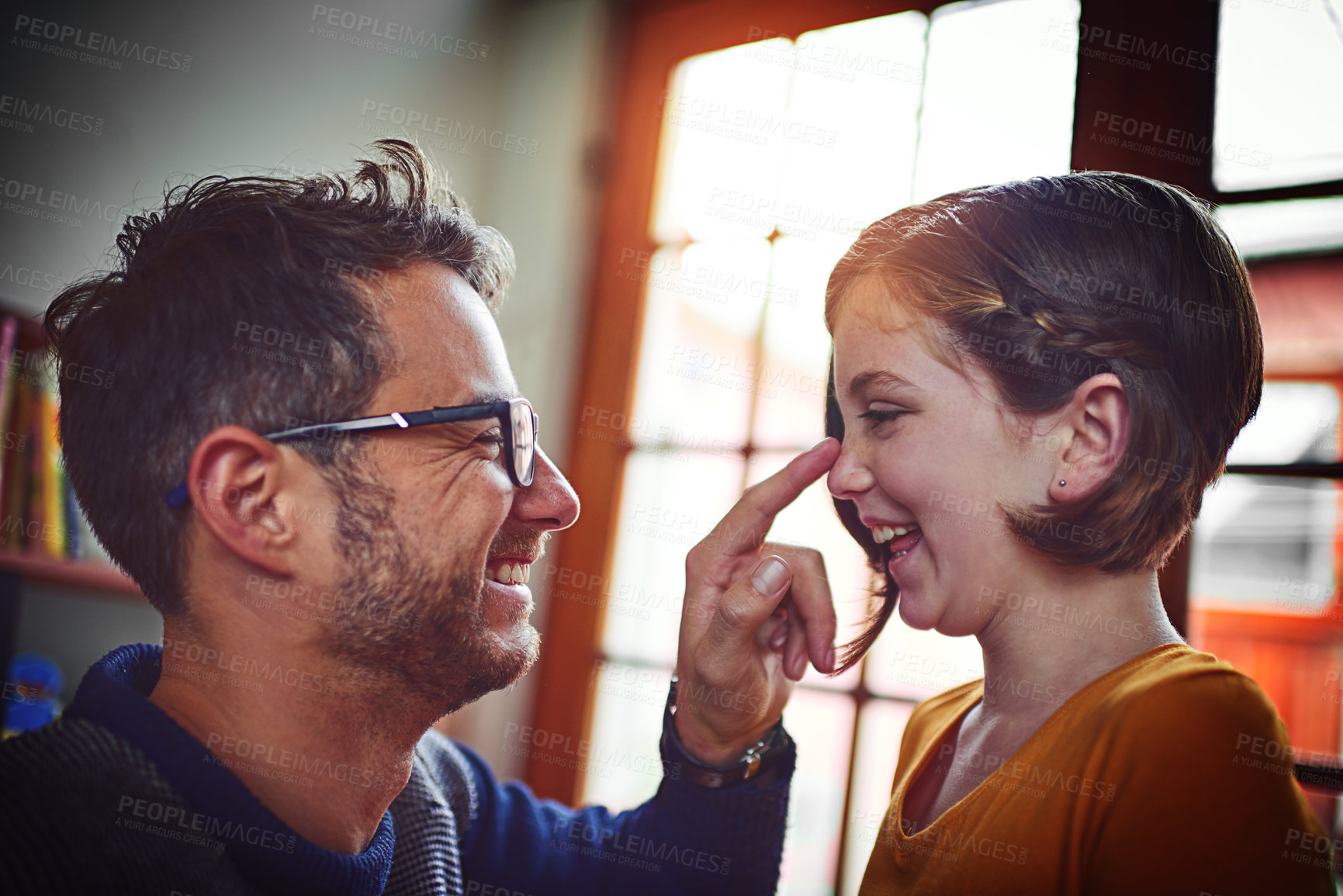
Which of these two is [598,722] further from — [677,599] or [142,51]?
[142,51]

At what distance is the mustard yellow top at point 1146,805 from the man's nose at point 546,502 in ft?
2.37

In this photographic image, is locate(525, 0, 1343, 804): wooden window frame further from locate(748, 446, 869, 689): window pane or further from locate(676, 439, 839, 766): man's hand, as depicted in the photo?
locate(676, 439, 839, 766): man's hand

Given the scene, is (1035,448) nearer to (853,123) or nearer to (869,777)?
(869,777)

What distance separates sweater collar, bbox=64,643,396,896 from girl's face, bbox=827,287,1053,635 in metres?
0.89

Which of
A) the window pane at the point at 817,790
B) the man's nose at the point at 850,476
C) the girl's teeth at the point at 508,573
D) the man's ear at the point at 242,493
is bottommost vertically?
the window pane at the point at 817,790

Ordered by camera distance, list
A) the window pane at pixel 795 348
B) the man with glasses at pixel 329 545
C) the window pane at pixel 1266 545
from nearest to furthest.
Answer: the man with glasses at pixel 329 545 → the window pane at pixel 1266 545 → the window pane at pixel 795 348

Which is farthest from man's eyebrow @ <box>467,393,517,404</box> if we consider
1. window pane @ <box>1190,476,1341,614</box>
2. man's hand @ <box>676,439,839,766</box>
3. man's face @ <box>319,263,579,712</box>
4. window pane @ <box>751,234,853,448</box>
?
window pane @ <box>1190,476,1341,614</box>

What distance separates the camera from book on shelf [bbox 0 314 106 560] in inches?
67.6

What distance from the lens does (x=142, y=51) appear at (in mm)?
2062

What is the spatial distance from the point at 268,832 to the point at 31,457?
1.06m

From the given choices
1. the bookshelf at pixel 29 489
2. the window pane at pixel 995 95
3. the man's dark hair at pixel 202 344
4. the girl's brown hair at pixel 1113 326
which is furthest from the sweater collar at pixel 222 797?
the window pane at pixel 995 95

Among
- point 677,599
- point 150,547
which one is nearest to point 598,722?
point 677,599

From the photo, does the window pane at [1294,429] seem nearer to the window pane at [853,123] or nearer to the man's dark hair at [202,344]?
the window pane at [853,123]

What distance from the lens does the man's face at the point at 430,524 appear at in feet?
4.28
